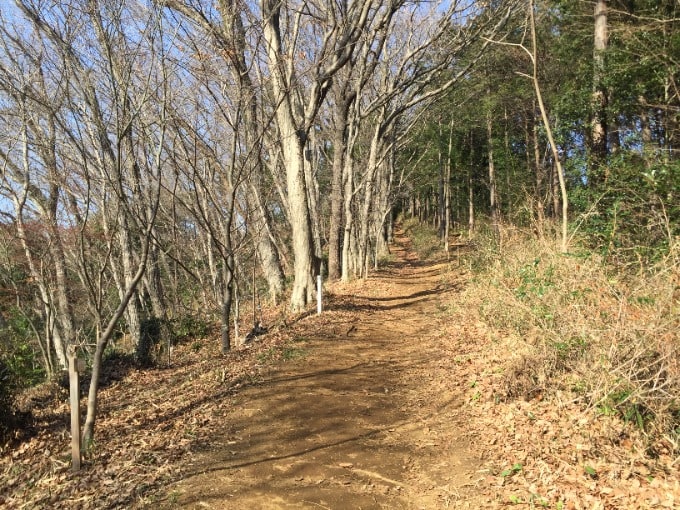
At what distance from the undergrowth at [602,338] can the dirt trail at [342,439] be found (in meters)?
1.16

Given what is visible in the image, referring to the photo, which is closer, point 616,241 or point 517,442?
point 517,442

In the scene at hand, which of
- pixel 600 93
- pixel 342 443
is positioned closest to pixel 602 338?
pixel 342 443

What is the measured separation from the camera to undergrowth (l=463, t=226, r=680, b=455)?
383cm

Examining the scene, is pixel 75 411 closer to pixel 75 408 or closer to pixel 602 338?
pixel 75 408

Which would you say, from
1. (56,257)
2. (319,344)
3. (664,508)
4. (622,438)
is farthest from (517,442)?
(56,257)

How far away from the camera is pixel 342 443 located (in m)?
4.64

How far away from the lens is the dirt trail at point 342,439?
3.79m

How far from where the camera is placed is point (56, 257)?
36.2 ft

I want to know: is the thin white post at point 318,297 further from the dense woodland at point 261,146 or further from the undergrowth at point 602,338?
the undergrowth at point 602,338

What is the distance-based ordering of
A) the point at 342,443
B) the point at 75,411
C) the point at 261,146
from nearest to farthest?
the point at 75,411 → the point at 342,443 → the point at 261,146

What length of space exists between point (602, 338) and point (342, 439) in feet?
9.25

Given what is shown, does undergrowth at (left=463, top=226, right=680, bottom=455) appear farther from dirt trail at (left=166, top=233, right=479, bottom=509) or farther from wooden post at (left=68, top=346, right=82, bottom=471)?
wooden post at (left=68, top=346, right=82, bottom=471)

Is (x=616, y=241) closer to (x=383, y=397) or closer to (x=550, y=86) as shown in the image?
(x=383, y=397)

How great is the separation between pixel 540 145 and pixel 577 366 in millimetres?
19662
